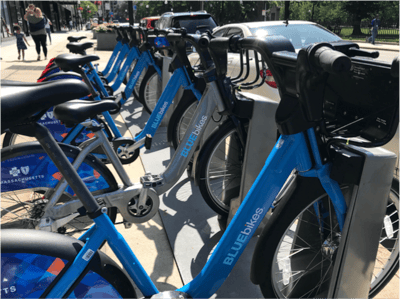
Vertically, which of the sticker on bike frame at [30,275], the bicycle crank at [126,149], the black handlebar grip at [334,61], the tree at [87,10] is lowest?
the bicycle crank at [126,149]

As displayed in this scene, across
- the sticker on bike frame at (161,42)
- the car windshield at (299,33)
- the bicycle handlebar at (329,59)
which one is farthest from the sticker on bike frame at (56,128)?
the car windshield at (299,33)

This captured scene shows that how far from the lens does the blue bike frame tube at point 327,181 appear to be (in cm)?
157

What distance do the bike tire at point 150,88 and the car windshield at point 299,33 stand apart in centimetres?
179

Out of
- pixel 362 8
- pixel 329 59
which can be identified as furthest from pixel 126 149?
pixel 362 8

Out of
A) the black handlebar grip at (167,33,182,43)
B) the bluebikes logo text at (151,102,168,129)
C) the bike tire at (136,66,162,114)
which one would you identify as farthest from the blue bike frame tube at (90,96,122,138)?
the bike tire at (136,66,162,114)

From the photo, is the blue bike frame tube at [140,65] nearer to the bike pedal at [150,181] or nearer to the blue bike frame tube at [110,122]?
the blue bike frame tube at [110,122]

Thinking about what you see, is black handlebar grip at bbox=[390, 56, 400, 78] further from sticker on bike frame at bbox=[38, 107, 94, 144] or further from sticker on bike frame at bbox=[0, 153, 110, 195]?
sticker on bike frame at bbox=[38, 107, 94, 144]

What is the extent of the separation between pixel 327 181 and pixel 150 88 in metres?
5.09

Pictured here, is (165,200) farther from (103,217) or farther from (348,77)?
(348,77)

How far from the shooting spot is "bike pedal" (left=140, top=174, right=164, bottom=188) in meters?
2.82

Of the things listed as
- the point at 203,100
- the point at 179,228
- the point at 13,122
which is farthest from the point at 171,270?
the point at 13,122

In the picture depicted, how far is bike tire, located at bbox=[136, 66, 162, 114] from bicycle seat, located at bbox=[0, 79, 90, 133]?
15.9 ft

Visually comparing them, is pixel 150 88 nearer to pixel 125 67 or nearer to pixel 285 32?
pixel 125 67

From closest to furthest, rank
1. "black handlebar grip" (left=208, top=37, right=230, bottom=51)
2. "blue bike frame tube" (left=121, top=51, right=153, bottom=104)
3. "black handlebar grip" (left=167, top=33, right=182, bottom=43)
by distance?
"black handlebar grip" (left=208, top=37, right=230, bottom=51) → "black handlebar grip" (left=167, top=33, right=182, bottom=43) → "blue bike frame tube" (left=121, top=51, right=153, bottom=104)
